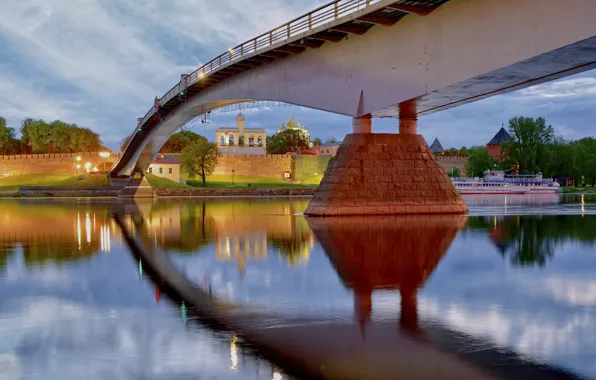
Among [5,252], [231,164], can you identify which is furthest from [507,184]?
[5,252]

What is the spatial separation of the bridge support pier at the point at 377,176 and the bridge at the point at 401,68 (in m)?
0.05

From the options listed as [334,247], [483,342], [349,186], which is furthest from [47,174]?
[483,342]

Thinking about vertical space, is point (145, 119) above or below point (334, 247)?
above

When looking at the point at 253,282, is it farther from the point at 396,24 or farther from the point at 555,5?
the point at 396,24

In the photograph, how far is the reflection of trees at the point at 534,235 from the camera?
18.2 meters

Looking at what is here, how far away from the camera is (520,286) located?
13.2 meters

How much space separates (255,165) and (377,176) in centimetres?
10156

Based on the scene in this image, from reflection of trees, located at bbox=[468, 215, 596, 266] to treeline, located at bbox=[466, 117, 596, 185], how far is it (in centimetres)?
7714

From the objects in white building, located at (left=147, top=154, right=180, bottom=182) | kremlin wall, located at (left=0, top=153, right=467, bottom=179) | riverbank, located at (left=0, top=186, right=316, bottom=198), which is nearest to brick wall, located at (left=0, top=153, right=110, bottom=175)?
kremlin wall, located at (left=0, top=153, right=467, bottom=179)

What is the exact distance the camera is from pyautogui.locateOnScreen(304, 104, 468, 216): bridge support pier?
29797 millimetres

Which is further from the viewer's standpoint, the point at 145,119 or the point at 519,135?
the point at 519,135

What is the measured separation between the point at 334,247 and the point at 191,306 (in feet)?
28.3

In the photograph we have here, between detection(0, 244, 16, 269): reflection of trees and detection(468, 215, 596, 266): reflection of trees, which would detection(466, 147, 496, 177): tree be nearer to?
detection(468, 215, 596, 266): reflection of trees

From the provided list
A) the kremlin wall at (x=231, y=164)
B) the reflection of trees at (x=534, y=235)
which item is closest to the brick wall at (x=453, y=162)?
the kremlin wall at (x=231, y=164)
